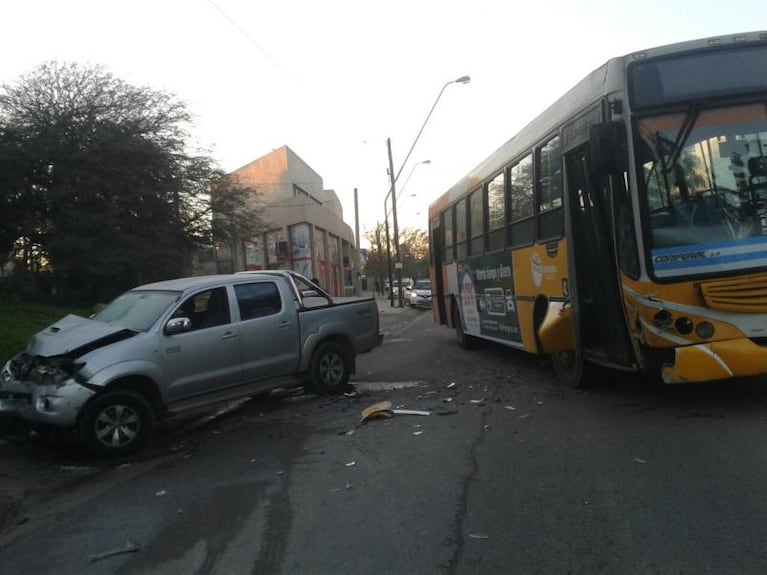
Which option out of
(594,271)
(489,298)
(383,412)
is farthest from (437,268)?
(594,271)

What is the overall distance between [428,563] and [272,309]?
5597 millimetres

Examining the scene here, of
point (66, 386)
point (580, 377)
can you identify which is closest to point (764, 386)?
point (580, 377)

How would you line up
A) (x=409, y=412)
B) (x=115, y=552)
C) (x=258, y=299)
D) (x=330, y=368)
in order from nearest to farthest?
(x=115, y=552) < (x=409, y=412) < (x=258, y=299) < (x=330, y=368)

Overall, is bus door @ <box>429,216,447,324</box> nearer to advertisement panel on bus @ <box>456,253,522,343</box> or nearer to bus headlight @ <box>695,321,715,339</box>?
advertisement panel on bus @ <box>456,253,522,343</box>

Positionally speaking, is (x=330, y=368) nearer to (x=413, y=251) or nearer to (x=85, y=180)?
(x=85, y=180)

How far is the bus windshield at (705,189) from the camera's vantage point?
644cm

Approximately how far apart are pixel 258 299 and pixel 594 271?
4.15 meters

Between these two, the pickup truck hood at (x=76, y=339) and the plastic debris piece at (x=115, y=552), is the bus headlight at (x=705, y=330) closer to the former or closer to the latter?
the plastic debris piece at (x=115, y=552)

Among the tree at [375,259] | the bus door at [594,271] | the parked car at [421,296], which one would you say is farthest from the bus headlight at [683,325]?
the tree at [375,259]

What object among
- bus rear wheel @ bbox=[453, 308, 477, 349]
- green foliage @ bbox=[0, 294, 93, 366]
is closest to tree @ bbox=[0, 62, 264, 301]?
green foliage @ bbox=[0, 294, 93, 366]

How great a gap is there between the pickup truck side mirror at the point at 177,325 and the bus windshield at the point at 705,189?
4.95m

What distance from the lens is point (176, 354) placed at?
787 centimetres

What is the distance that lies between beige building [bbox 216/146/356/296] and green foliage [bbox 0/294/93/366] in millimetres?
16317

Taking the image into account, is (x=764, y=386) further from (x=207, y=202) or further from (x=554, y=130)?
(x=207, y=202)
